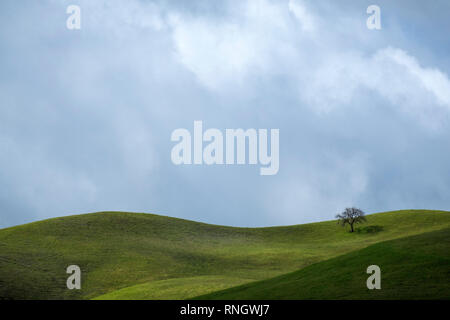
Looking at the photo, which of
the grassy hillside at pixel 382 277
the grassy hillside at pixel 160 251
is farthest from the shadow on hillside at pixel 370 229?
the grassy hillside at pixel 382 277

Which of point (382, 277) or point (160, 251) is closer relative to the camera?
point (382, 277)

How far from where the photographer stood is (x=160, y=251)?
60.2m

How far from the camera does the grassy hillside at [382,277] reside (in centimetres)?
2573

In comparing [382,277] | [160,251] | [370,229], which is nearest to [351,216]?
[370,229]

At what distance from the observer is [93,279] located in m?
48.7

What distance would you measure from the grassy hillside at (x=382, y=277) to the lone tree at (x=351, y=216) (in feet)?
153

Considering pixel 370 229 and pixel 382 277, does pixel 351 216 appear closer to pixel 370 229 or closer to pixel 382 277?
pixel 370 229

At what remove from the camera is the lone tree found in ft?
270

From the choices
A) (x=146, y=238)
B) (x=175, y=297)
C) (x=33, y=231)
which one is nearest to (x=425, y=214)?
(x=146, y=238)

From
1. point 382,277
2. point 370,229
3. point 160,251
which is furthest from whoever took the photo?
point 370,229

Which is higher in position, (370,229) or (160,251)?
(370,229)

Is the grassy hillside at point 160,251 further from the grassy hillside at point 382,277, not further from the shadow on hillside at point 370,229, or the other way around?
the grassy hillside at point 382,277

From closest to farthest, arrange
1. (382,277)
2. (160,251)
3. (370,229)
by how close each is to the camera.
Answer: (382,277)
(160,251)
(370,229)

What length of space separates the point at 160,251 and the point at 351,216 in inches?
1547
